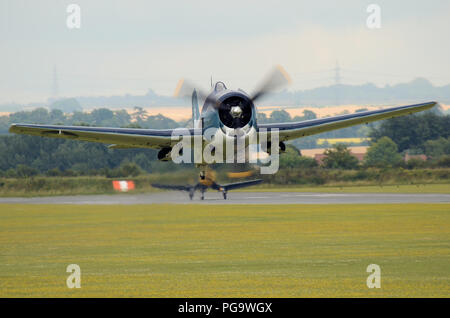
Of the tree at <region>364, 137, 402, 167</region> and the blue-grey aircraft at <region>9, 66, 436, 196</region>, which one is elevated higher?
the tree at <region>364, 137, 402, 167</region>

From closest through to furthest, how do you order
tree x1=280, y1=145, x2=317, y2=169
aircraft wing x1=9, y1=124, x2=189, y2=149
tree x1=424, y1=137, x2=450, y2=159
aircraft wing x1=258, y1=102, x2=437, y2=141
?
aircraft wing x1=9, y1=124, x2=189, y2=149
aircraft wing x1=258, y1=102, x2=437, y2=141
tree x1=280, y1=145, x2=317, y2=169
tree x1=424, y1=137, x2=450, y2=159

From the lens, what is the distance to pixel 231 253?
20094mm

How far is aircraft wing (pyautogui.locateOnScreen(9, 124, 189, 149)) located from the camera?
26580 mm

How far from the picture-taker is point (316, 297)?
13.5 metres

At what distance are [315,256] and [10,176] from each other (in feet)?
157

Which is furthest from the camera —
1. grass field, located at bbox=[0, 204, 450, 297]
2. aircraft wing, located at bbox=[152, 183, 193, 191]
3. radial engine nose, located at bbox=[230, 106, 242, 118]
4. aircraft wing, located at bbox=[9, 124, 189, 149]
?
aircraft wing, located at bbox=[152, 183, 193, 191]

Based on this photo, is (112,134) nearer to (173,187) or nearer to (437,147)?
(173,187)

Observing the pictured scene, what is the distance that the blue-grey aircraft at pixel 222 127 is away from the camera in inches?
1050

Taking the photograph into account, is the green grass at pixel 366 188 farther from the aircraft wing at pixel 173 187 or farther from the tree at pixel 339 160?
the aircraft wing at pixel 173 187

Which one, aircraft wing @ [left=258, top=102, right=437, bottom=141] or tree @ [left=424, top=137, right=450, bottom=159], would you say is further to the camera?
tree @ [left=424, top=137, right=450, bottom=159]

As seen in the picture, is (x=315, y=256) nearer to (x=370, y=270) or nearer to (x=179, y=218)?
(x=370, y=270)

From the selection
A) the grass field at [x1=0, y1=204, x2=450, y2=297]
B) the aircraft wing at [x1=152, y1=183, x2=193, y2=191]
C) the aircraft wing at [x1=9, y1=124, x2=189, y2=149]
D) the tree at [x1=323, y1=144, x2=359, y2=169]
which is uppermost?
the tree at [x1=323, y1=144, x2=359, y2=169]

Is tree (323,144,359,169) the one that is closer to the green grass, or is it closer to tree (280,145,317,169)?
tree (280,145,317,169)

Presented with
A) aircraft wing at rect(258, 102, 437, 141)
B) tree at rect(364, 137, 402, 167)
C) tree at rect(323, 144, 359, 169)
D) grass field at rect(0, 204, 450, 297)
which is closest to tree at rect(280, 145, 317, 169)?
tree at rect(323, 144, 359, 169)
